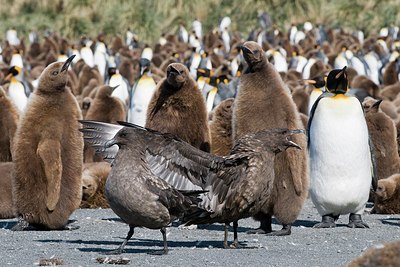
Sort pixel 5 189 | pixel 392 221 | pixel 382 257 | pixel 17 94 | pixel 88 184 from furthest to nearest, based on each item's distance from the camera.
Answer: pixel 17 94 → pixel 88 184 → pixel 392 221 → pixel 5 189 → pixel 382 257

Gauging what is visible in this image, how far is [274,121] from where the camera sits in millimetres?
8219

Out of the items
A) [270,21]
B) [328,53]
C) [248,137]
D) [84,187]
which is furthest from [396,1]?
[248,137]

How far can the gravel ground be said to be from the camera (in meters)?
6.27

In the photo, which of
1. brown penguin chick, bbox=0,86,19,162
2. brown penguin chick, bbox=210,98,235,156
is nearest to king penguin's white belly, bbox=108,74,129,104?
brown penguin chick, bbox=0,86,19,162

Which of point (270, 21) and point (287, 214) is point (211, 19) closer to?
point (270, 21)

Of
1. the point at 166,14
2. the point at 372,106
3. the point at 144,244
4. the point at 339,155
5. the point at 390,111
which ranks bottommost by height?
the point at 144,244

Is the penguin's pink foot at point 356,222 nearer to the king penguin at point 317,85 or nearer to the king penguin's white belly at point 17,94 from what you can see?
the king penguin at point 317,85

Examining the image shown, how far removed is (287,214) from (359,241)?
2.47ft

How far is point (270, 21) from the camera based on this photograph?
39.2 meters

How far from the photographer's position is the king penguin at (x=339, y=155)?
28.2 ft

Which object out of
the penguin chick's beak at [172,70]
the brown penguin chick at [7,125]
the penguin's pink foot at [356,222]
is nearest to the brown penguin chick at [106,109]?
the brown penguin chick at [7,125]

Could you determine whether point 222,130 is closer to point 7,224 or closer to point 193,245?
point 7,224

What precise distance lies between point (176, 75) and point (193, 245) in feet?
6.34

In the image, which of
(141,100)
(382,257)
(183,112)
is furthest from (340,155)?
(141,100)
